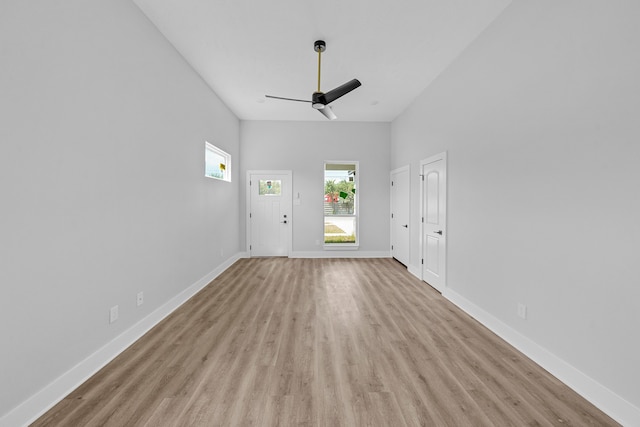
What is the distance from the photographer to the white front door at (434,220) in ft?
12.3

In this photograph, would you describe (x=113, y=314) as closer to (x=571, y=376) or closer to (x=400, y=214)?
(x=571, y=376)

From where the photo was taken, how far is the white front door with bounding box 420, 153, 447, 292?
3756 millimetres

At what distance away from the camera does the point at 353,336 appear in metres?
2.55

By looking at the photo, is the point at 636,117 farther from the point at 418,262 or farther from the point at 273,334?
the point at 418,262

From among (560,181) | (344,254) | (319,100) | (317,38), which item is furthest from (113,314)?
(344,254)

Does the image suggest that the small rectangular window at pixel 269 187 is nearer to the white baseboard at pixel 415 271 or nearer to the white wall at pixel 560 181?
the white baseboard at pixel 415 271

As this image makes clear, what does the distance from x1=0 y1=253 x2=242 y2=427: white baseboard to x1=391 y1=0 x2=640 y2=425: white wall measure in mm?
3388

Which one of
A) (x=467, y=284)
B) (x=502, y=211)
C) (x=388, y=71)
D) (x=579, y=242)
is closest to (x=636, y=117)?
(x=579, y=242)

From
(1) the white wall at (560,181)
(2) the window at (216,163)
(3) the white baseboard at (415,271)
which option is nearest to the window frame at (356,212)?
(3) the white baseboard at (415,271)

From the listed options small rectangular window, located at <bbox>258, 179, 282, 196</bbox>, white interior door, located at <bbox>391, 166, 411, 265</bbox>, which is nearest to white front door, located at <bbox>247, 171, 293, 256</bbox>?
small rectangular window, located at <bbox>258, 179, 282, 196</bbox>

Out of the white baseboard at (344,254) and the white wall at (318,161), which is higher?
the white wall at (318,161)

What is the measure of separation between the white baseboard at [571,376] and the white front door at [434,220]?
105 cm

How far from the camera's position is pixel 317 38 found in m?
3.05

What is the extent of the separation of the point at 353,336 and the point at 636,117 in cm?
247
